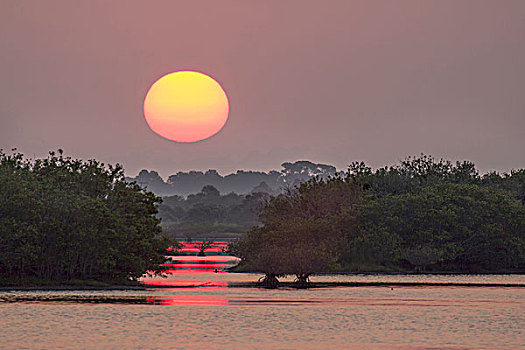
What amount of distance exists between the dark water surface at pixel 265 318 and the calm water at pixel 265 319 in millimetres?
45

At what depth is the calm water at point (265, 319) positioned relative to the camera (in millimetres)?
35938

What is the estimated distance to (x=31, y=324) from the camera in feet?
136

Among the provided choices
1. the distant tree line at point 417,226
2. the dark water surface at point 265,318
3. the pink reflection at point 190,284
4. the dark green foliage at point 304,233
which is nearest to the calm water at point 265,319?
the dark water surface at point 265,318

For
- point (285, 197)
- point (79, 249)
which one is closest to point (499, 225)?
point (285, 197)

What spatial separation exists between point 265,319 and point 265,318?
0.47 metres

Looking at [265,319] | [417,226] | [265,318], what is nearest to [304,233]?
[417,226]

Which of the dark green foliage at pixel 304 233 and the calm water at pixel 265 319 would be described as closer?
the calm water at pixel 265 319

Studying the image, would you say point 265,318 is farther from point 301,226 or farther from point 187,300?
point 301,226

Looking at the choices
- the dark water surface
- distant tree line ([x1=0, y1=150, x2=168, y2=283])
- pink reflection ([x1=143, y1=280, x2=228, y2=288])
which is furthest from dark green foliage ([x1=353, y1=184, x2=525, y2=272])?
distant tree line ([x1=0, y1=150, x2=168, y2=283])

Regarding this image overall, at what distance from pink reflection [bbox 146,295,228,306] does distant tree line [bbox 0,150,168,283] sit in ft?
20.9

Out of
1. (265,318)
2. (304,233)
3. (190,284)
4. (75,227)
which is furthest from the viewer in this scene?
(304,233)

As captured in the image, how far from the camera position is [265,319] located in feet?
151

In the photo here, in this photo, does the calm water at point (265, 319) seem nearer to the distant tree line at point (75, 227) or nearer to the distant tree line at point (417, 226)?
the distant tree line at point (75, 227)

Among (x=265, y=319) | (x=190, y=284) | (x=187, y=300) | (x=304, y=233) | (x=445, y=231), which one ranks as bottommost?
(x=265, y=319)
